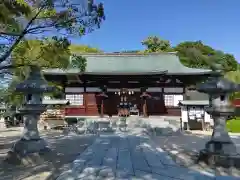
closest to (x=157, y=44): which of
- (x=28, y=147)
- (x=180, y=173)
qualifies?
(x=28, y=147)

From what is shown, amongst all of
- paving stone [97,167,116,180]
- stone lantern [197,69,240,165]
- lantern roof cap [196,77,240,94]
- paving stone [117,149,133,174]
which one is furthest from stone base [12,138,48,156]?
lantern roof cap [196,77,240,94]

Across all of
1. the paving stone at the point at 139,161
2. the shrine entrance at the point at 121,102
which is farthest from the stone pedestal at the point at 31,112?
the shrine entrance at the point at 121,102

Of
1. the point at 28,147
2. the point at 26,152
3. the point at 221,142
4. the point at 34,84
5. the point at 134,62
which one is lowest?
the point at 26,152

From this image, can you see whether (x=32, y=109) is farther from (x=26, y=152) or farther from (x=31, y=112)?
(x=26, y=152)

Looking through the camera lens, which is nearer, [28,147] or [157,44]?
[28,147]

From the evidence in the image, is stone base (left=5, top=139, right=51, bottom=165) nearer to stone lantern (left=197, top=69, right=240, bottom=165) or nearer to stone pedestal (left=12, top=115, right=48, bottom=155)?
stone pedestal (left=12, top=115, right=48, bottom=155)

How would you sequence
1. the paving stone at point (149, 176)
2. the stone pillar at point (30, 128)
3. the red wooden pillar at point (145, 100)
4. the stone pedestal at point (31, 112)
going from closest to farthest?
the paving stone at point (149, 176) → the stone pedestal at point (31, 112) → the stone pillar at point (30, 128) → the red wooden pillar at point (145, 100)

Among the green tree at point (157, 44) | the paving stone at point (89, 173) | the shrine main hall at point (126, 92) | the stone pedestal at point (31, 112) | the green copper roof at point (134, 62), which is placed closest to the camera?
the paving stone at point (89, 173)

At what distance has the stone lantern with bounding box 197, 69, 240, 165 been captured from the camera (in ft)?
24.2

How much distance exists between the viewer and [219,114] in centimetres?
759

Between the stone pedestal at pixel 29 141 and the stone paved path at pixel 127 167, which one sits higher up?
the stone pedestal at pixel 29 141

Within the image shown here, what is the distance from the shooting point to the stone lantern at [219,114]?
7384 millimetres

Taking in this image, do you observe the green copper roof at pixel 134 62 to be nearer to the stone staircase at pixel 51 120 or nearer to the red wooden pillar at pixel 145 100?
the red wooden pillar at pixel 145 100

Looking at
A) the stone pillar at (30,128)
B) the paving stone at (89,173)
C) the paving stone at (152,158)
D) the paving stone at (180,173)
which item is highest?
the stone pillar at (30,128)
